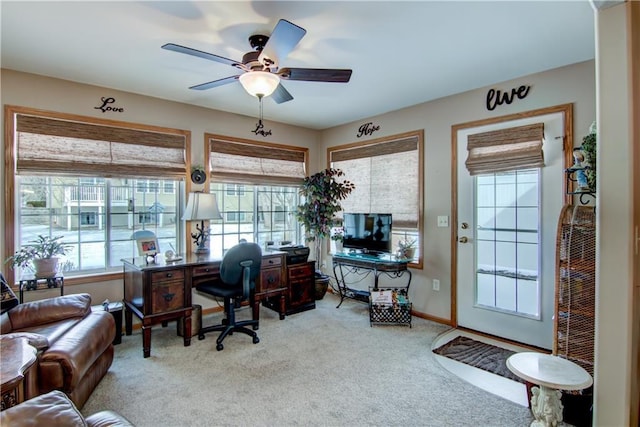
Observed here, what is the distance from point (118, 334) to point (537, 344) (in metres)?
3.93

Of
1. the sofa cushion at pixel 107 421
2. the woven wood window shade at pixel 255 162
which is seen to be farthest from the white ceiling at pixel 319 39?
the sofa cushion at pixel 107 421

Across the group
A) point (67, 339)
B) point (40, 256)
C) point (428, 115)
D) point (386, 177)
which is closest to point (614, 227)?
point (428, 115)

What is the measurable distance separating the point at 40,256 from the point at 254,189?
7.93ft

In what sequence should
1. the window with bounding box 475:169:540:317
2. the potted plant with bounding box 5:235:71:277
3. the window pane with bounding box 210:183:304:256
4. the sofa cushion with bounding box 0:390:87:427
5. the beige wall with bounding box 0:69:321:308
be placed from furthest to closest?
the window pane with bounding box 210:183:304:256 < the window with bounding box 475:169:540:317 < the beige wall with bounding box 0:69:321:308 < the potted plant with bounding box 5:235:71:277 < the sofa cushion with bounding box 0:390:87:427

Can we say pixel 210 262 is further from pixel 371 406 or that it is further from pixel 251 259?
pixel 371 406

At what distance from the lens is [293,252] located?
4055 millimetres

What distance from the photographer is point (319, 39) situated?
94.7 inches

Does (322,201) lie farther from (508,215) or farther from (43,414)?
(43,414)

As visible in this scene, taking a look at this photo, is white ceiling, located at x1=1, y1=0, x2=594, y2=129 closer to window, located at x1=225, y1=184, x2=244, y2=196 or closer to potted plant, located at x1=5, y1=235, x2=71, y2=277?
window, located at x1=225, y1=184, x2=244, y2=196

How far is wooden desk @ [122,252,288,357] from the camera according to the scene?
2875 millimetres

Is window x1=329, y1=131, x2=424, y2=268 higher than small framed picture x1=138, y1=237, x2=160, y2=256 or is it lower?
higher

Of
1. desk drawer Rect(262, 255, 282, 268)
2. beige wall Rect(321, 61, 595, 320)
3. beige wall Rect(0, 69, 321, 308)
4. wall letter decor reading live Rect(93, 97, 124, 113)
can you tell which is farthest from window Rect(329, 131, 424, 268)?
wall letter decor reading live Rect(93, 97, 124, 113)

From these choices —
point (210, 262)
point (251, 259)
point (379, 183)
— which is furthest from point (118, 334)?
point (379, 183)

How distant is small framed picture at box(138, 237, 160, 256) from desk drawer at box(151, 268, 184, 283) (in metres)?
0.40
